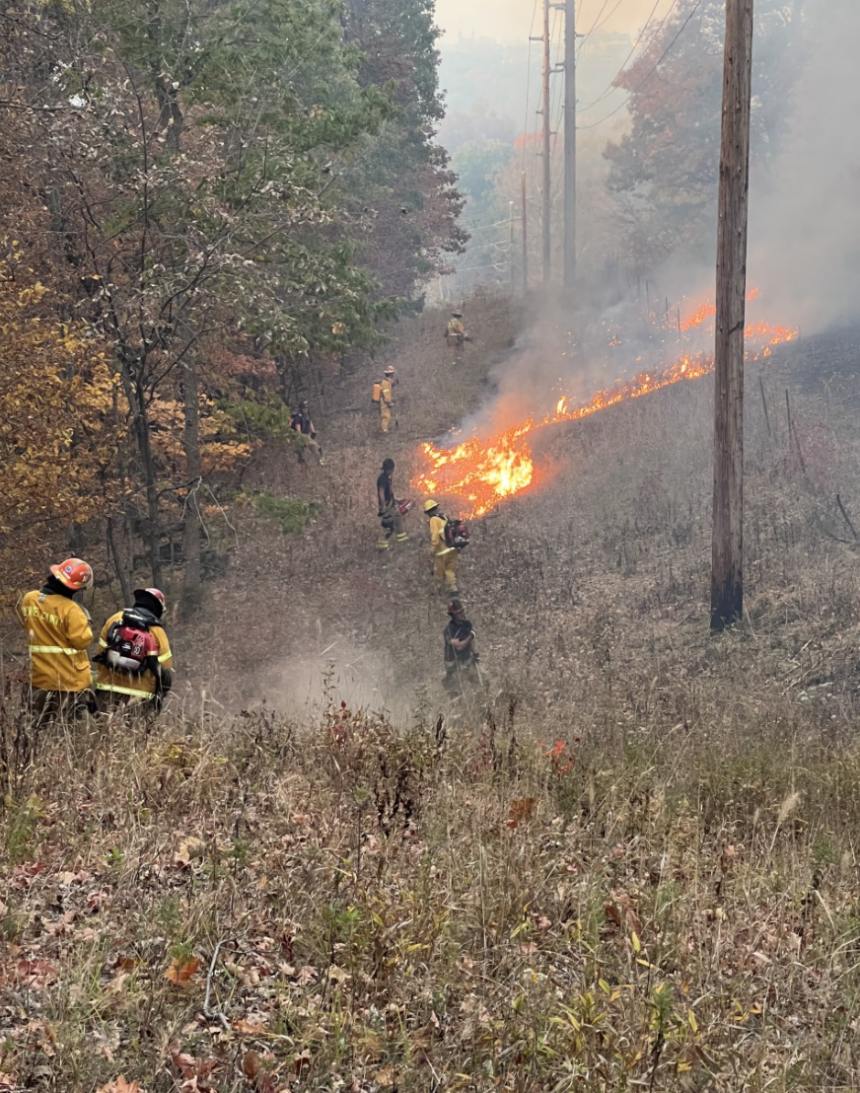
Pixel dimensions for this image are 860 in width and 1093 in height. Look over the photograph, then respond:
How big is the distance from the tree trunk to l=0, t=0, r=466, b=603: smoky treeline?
45mm

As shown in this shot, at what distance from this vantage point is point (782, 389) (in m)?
19.2

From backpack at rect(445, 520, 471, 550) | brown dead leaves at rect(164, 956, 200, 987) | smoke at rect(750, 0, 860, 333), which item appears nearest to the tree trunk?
backpack at rect(445, 520, 471, 550)

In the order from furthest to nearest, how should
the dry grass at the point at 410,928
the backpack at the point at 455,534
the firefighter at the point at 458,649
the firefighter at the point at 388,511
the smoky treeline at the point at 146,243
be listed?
the firefighter at the point at 388,511 < the backpack at the point at 455,534 < the firefighter at the point at 458,649 < the smoky treeline at the point at 146,243 < the dry grass at the point at 410,928

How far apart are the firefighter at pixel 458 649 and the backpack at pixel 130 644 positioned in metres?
5.60

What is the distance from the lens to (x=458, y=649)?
38.0 feet

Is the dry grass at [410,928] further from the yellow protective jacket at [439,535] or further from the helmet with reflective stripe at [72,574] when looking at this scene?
the yellow protective jacket at [439,535]

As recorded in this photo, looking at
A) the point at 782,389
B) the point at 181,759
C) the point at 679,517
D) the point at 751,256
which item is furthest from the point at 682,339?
the point at 181,759

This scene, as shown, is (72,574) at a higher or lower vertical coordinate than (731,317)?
lower

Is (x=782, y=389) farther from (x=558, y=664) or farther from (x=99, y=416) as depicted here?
(x=99, y=416)

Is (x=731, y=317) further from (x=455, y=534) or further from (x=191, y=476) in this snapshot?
(x=191, y=476)

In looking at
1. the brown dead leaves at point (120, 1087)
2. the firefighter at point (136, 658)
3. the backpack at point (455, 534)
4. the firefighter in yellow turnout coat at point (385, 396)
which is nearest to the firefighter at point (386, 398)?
the firefighter in yellow turnout coat at point (385, 396)

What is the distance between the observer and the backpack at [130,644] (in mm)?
6328

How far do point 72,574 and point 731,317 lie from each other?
9036 mm

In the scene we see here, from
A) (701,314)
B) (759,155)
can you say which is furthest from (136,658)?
(759,155)
